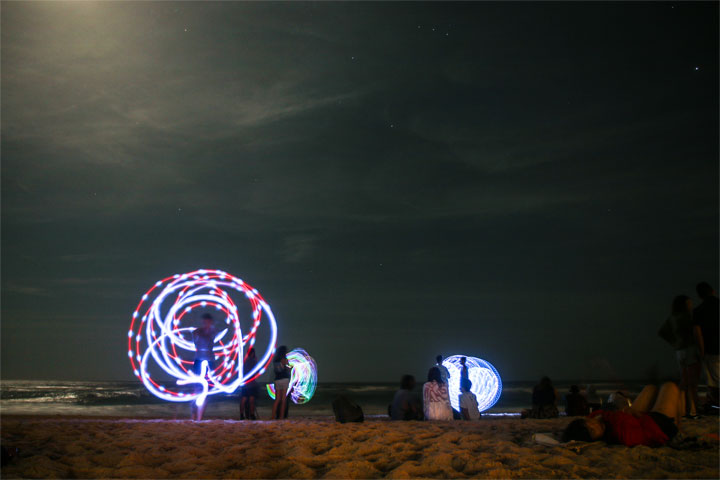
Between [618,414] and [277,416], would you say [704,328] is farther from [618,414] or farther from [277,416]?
[277,416]

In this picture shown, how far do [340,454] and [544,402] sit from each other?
6.83m

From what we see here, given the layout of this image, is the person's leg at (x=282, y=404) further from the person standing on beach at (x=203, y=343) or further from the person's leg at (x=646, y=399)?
the person's leg at (x=646, y=399)

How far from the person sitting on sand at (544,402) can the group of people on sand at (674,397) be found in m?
2.31

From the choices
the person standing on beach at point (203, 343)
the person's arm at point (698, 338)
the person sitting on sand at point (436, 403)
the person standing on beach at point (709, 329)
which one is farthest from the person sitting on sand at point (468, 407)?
the person standing on beach at point (203, 343)

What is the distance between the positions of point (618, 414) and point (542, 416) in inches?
231

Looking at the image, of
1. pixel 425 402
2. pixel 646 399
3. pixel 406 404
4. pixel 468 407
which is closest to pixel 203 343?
pixel 406 404

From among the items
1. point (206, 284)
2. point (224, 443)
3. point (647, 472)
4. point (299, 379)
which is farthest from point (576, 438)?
point (299, 379)

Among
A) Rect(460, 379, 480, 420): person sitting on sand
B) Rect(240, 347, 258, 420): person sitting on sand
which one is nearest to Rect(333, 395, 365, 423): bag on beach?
Rect(460, 379, 480, 420): person sitting on sand

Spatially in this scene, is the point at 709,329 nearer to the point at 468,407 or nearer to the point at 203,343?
the point at 468,407

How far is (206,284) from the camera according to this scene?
13.3m

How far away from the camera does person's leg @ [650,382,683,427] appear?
604 centimetres

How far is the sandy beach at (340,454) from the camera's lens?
Result: 5277 mm

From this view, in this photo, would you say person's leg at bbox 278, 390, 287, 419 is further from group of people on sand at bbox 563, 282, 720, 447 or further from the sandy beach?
group of people on sand at bbox 563, 282, 720, 447

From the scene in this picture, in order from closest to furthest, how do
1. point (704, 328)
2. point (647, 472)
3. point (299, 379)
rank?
point (647, 472)
point (704, 328)
point (299, 379)
